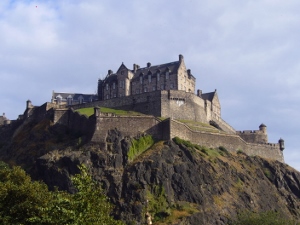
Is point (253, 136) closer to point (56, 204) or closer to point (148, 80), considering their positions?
point (148, 80)

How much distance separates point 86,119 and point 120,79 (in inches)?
864

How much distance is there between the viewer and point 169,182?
60438mm

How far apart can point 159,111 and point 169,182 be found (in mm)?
18893

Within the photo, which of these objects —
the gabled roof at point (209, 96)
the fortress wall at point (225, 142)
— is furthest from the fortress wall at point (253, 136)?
the gabled roof at point (209, 96)

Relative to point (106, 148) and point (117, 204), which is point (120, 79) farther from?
point (117, 204)

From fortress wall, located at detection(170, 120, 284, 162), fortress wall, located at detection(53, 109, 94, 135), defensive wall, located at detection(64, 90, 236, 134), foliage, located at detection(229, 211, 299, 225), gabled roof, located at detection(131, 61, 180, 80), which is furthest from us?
gabled roof, located at detection(131, 61, 180, 80)

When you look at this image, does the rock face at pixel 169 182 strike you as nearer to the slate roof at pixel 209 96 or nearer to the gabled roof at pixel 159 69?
the gabled roof at pixel 159 69

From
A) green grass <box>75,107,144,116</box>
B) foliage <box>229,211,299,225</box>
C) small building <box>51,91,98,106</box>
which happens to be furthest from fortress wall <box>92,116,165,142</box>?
small building <box>51,91,98,106</box>

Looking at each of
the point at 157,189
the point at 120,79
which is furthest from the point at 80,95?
the point at 157,189

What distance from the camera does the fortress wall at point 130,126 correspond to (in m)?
64.6

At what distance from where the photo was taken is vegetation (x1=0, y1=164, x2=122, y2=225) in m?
26.7

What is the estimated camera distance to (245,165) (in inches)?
2867

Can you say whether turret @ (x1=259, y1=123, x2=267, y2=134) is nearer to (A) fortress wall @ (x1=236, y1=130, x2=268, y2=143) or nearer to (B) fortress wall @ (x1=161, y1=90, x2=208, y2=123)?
(A) fortress wall @ (x1=236, y1=130, x2=268, y2=143)

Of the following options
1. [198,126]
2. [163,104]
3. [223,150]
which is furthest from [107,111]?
[223,150]
